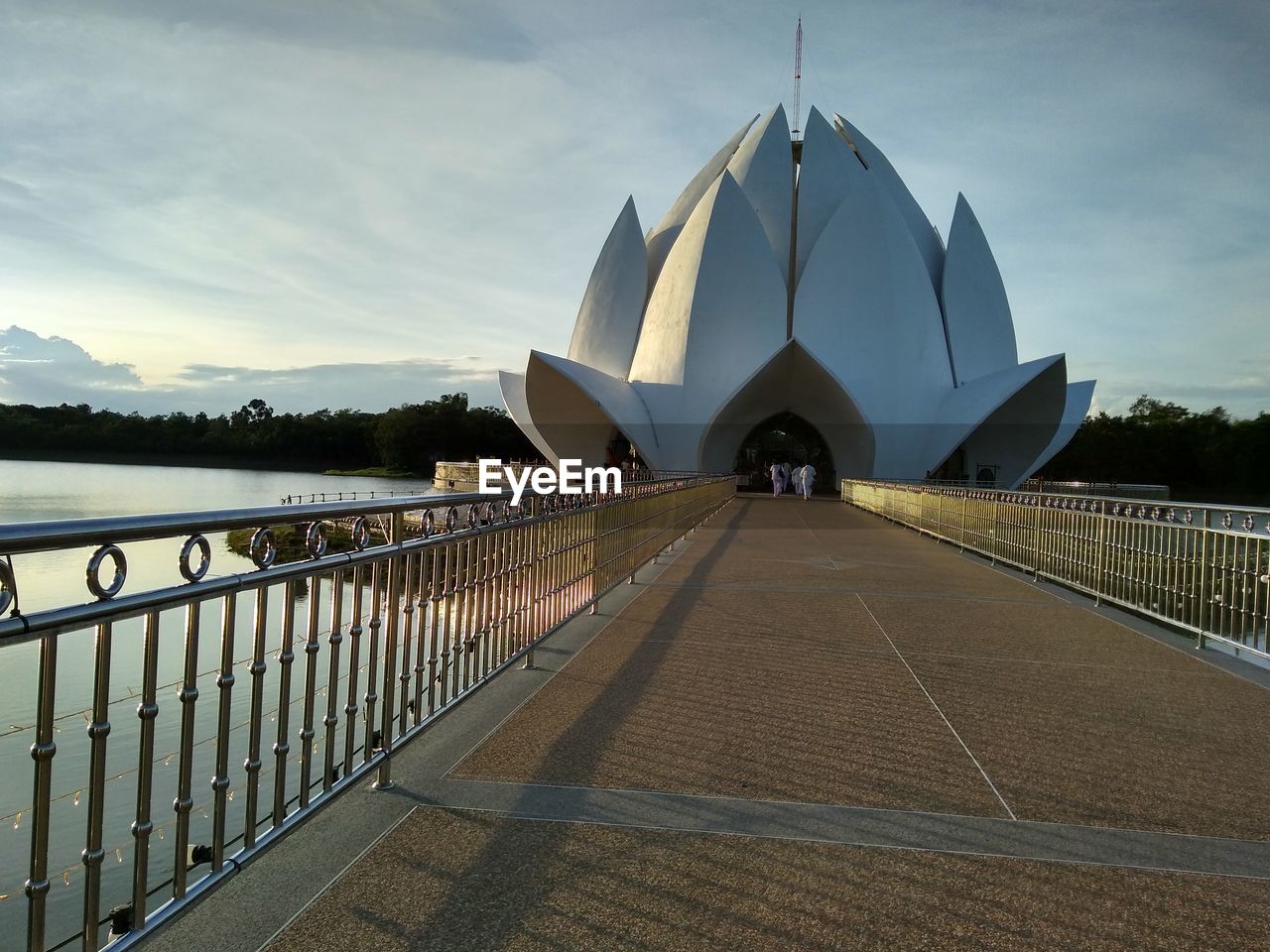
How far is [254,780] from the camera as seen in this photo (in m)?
2.16

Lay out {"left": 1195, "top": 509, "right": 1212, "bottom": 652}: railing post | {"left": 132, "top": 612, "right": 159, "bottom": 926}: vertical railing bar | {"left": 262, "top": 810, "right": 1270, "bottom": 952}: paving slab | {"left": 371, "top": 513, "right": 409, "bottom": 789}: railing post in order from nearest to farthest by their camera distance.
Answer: {"left": 132, "top": 612, "right": 159, "bottom": 926}: vertical railing bar, {"left": 262, "top": 810, "right": 1270, "bottom": 952}: paving slab, {"left": 371, "top": 513, "right": 409, "bottom": 789}: railing post, {"left": 1195, "top": 509, "right": 1212, "bottom": 652}: railing post

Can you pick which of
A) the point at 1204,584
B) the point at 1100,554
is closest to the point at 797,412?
the point at 1100,554

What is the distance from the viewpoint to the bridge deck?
2.02 meters

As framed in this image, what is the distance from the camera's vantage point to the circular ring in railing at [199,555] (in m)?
1.75

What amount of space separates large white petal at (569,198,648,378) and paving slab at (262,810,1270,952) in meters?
40.0

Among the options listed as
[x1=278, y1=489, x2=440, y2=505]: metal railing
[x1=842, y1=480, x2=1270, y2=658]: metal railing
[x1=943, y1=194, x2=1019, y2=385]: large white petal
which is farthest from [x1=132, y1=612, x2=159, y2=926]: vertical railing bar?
[x1=943, y1=194, x2=1019, y2=385]: large white petal

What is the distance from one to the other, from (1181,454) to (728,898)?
171ft

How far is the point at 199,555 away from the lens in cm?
183

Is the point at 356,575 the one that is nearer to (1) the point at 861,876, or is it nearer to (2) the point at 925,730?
(1) the point at 861,876

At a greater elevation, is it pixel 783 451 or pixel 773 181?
pixel 773 181

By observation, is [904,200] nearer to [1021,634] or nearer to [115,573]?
[1021,634]

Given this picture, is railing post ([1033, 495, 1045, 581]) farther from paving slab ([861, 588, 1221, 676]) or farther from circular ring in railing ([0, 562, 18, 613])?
circular ring in railing ([0, 562, 18, 613])

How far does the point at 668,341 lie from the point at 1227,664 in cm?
3385

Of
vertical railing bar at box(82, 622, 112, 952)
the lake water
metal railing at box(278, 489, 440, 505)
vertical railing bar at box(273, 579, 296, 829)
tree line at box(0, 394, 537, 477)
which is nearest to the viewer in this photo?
vertical railing bar at box(82, 622, 112, 952)
